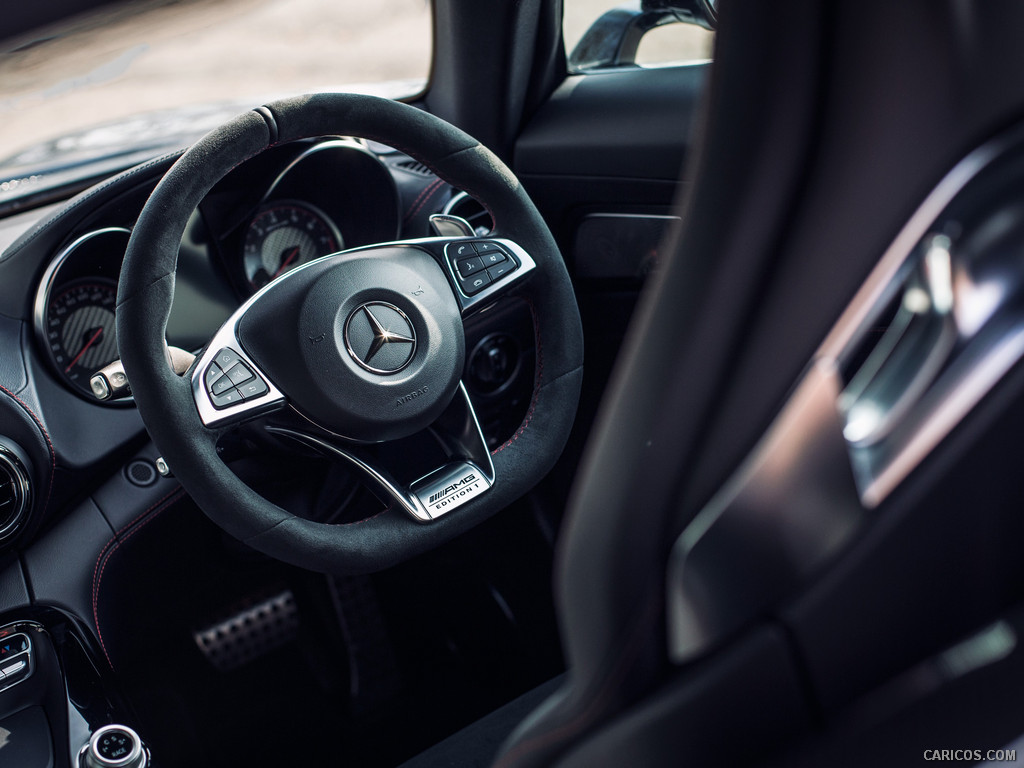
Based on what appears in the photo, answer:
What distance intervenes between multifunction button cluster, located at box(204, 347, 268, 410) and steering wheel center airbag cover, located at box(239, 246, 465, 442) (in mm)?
23

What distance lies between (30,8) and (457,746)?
128 cm

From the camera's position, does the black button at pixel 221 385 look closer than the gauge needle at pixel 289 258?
Yes

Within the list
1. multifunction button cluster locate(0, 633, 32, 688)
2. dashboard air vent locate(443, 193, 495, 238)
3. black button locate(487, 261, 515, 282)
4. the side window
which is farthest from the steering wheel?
the side window

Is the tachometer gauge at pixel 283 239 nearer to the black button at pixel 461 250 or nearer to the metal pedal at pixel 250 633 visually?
the black button at pixel 461 250

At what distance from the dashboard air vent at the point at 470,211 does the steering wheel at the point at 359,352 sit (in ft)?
1.07

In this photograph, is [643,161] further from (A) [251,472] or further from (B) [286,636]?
(B) [286,636]

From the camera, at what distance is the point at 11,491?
4.19ft

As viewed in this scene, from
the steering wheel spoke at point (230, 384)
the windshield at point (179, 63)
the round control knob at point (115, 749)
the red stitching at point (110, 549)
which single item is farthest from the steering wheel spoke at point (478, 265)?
the round control knob at point (115, 749)

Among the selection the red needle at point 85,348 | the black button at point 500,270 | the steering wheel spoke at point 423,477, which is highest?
the black button at point 500,270

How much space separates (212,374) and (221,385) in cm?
2

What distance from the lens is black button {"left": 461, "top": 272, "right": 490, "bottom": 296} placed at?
4.36ft

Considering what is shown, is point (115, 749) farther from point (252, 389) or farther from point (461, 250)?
point (461, 250)

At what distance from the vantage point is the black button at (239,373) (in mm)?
1148

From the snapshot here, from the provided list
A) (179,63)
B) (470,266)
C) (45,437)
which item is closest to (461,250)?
(470,266)
